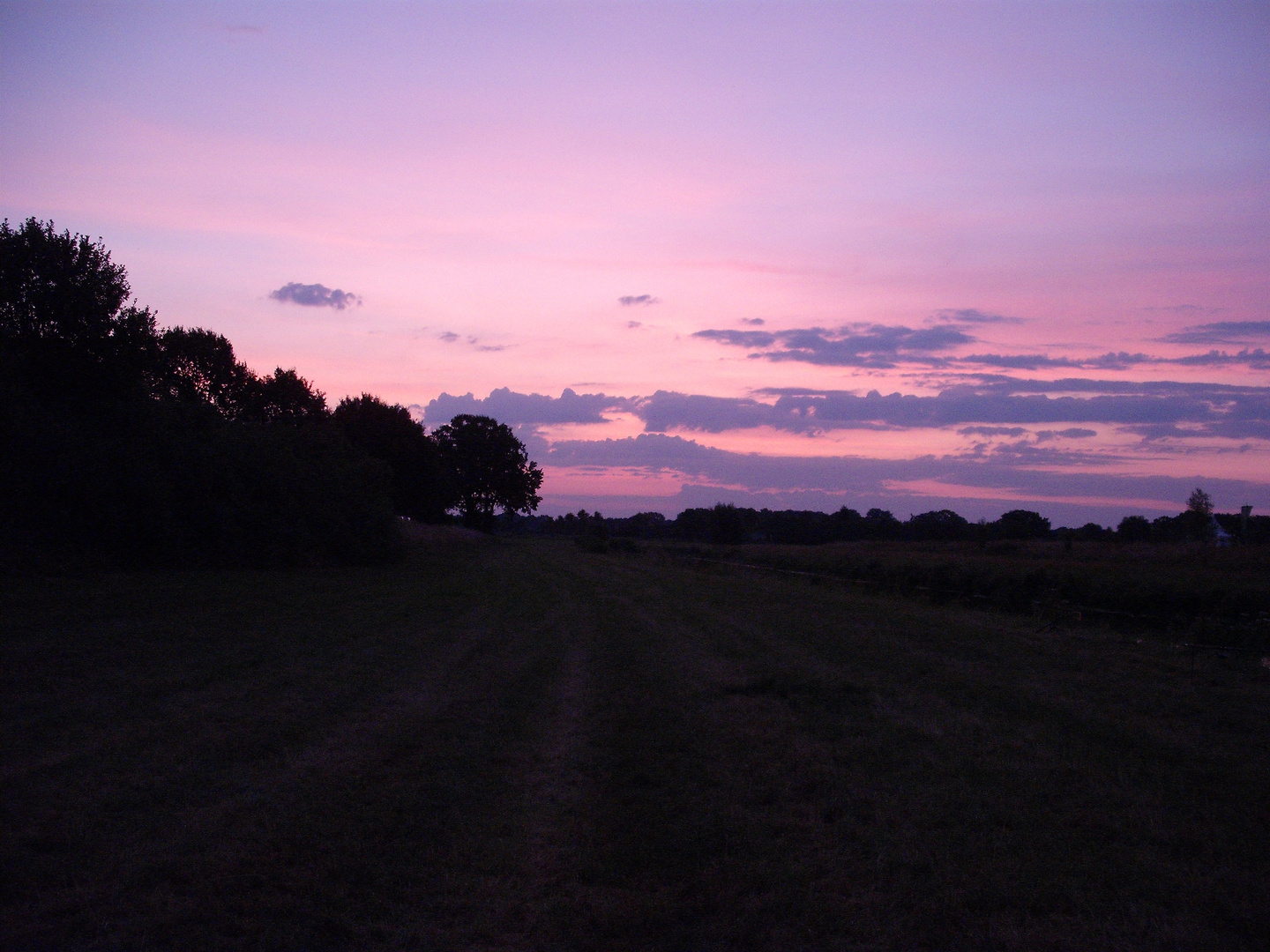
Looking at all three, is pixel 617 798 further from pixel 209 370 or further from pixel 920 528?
pixel 920 528

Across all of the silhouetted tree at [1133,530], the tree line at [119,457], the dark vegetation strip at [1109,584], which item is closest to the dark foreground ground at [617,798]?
the dark vegetation strip at [1109,584]

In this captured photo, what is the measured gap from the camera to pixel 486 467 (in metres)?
76.8

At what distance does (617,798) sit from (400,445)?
51.3 metres

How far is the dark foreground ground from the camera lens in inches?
170

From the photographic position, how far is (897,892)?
4.65m

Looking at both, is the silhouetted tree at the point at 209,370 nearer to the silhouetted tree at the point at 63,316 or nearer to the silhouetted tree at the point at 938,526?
the silhouetted tree at the point at 63,316

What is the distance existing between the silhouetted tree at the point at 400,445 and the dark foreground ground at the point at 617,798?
42.9 metres

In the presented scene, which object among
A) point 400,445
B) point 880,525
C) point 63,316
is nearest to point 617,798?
point 63,316

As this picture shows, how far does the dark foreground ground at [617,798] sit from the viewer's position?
14.1ft

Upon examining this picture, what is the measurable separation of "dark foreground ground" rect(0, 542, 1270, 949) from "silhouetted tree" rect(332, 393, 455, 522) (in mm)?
42946

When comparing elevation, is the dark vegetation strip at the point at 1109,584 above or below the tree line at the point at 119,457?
below

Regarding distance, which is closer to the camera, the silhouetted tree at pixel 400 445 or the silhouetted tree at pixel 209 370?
the silhouetted tree at pixel 209 370

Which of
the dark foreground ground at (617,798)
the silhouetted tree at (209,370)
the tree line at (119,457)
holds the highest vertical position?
the silhouetted tree at (209,370)

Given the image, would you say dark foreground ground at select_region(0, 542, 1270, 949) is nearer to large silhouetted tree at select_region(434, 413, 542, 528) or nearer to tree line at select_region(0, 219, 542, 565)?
tree line at select_region(0, 219, 542, 565)
